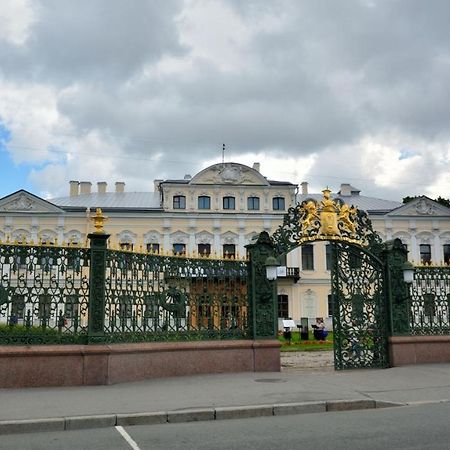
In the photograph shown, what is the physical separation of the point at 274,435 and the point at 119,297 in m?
5.60

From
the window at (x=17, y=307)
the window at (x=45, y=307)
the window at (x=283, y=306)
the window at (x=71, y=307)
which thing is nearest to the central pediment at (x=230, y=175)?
the window at (x=283, y=306)

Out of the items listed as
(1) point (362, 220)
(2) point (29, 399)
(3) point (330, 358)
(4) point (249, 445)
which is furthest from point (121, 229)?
(4) point (249, 445)

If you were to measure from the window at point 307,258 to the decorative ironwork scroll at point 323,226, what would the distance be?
30595 millimetres

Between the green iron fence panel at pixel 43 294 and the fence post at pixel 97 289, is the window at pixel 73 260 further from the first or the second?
the fence post at pixel 97 289

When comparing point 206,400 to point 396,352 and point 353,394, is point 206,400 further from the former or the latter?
point 396,352

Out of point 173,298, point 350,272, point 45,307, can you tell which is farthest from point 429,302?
point 45,307

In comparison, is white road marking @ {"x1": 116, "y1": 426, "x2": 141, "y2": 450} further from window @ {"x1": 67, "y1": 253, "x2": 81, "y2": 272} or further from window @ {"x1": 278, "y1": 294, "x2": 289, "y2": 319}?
window @ {"x1": 278, "y1": 294, "x2": 289, "y2": 319}

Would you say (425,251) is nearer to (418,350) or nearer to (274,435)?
(418,350)

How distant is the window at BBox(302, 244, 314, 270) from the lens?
45375 millimetres

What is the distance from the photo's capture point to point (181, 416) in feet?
27.6

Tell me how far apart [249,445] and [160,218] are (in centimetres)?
3734

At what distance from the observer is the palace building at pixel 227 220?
42438mm

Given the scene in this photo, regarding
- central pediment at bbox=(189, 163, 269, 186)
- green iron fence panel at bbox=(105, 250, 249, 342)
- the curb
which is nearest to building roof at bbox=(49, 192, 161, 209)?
central pediment at bbox=(189, 163, 269, 186)

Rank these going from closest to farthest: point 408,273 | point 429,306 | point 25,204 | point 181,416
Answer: point 181,416
point 408,273
point 429,306
point 25,204
